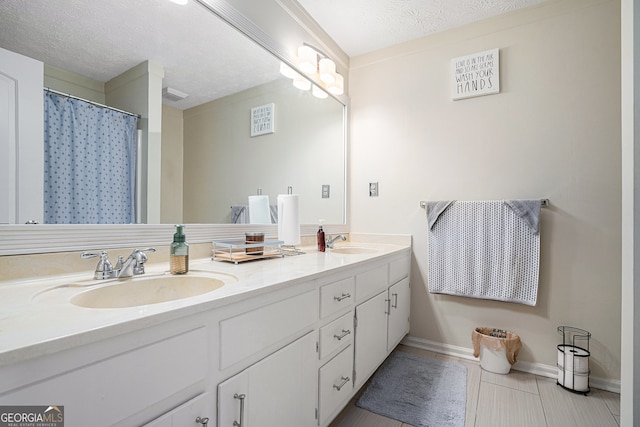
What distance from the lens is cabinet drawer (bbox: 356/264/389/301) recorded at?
1.50 metres

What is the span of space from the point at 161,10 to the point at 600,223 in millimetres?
2481

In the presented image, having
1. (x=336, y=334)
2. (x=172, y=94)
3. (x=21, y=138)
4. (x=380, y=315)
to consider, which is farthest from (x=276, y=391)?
A: (x=172, y=94)

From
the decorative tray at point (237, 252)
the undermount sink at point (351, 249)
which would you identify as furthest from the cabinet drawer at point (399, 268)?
the decorative tray at point (237, 252)

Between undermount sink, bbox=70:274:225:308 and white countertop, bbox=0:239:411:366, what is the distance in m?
0.03

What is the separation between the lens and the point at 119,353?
57cm

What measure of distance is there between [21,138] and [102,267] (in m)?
0.43

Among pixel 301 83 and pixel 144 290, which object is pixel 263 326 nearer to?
pixel 144 290

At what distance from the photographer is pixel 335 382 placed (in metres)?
1.28

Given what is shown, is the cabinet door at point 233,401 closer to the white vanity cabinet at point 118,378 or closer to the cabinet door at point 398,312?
the white vanity cabinet at point 118,378

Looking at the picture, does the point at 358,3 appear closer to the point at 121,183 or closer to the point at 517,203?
the point at 517,203

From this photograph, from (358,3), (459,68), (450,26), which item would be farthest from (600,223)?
(358,3)

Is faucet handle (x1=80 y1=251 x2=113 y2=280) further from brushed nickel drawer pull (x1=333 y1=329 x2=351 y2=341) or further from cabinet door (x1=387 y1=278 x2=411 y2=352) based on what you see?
cabinet door (x1=387 y1=278 x2=411 y2=352)

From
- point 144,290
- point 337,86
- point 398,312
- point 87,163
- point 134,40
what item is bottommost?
point 398,312

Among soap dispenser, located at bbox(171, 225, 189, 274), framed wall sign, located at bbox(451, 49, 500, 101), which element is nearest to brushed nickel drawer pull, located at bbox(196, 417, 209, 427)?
soap dispenser, located at bbox(171, 225, 189, 274)
